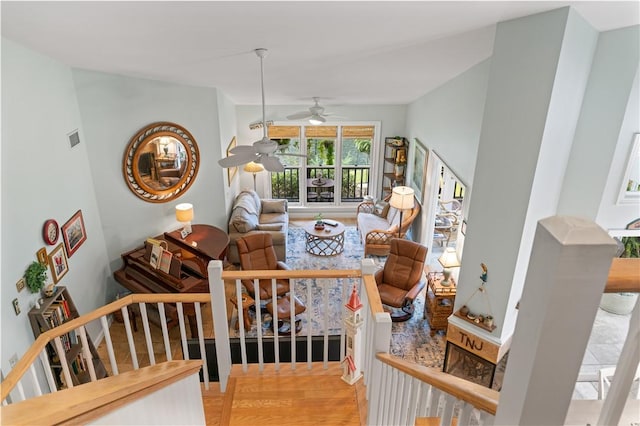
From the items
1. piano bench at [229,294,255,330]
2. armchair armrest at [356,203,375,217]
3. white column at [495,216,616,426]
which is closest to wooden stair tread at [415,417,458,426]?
white column at [495,216,616,426]

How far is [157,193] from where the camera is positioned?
5.86 m

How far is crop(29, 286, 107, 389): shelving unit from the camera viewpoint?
11.8ft

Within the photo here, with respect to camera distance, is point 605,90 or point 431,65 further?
point 431,65

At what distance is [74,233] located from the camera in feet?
14.8

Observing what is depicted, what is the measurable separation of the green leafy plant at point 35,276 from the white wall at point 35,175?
52 mm

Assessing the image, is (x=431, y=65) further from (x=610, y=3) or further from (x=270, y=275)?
(x=270, y=275)

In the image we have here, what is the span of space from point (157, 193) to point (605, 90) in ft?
17.4

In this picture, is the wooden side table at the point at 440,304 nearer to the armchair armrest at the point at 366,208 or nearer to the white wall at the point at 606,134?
the white wall at the point at 606,134

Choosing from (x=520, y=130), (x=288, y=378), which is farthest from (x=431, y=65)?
(x=288, y=378)

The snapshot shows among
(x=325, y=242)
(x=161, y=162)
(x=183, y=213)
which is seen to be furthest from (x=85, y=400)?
(x=325, y=242)

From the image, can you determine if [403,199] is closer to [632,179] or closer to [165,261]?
[632,179]

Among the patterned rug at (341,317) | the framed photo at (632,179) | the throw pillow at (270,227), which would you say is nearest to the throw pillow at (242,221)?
the throw pillow at (270,227)

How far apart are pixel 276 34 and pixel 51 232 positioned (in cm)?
286

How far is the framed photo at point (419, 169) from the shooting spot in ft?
23.3
